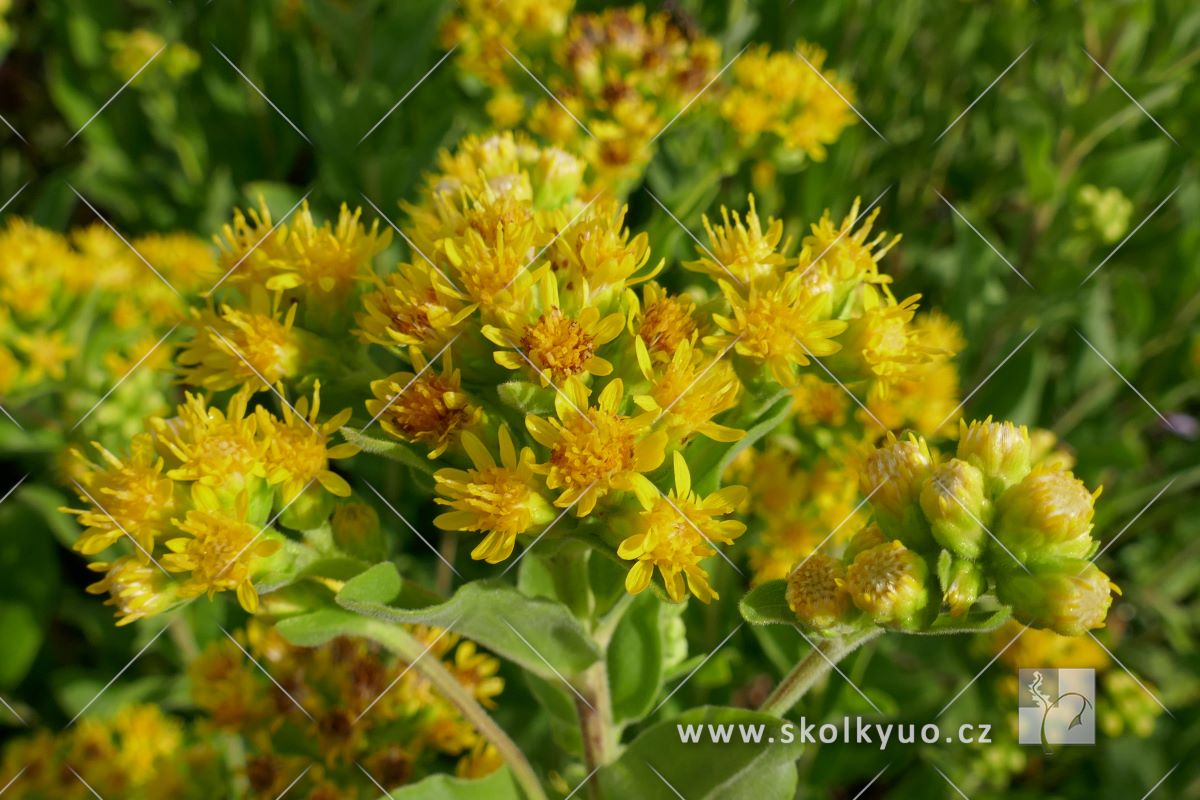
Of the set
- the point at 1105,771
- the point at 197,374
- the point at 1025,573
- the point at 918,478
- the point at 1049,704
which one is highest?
the point at 197,374

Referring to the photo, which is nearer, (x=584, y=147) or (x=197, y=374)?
(x=197, y=374)

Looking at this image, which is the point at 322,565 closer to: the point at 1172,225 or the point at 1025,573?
the point at 1025,573

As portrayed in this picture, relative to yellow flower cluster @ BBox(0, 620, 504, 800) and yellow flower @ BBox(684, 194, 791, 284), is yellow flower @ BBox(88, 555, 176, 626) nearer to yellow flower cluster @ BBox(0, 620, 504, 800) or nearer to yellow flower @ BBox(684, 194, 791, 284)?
yellow flower cluster @ BBox(0, 620, 504, 800)

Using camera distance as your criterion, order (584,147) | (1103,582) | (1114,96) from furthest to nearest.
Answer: (1114,96), (584,147), (1103,582)

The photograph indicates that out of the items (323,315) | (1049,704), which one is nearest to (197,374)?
(323,315)

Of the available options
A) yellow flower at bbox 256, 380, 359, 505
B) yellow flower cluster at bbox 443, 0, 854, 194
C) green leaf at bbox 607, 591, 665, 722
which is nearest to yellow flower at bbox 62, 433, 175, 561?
yellow flower at bbox 256, 380, 359, 505

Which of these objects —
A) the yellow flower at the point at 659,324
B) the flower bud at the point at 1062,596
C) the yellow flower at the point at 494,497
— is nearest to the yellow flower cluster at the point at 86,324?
the yellow flower at the point at 494,497

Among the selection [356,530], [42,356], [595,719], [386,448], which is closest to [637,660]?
[595,719]
